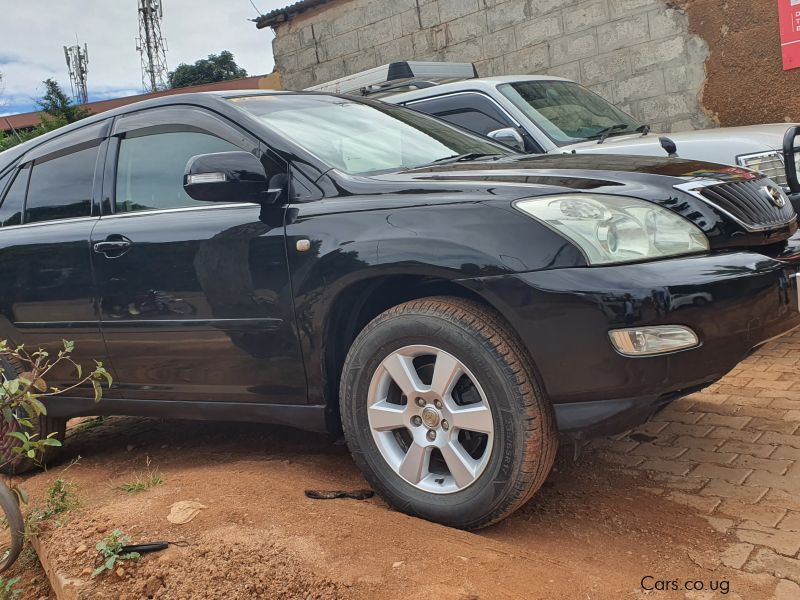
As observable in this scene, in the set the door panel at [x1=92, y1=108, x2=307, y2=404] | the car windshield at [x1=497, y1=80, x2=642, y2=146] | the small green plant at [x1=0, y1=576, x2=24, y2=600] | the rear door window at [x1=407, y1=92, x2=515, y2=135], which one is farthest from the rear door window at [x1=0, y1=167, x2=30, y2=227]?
the car windshield at [x1=497, y1=80, x2=642, y2=146]

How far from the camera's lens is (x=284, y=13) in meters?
13.1

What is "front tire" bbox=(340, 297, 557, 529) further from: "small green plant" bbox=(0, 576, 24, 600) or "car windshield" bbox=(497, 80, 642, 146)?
"car windshield" bbox=(497, 80, 642, 146)

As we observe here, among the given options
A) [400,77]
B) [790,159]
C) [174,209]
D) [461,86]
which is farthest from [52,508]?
[400,77]

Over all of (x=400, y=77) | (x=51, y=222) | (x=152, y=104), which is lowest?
(x=51, y=222)

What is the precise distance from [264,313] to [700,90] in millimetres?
7321

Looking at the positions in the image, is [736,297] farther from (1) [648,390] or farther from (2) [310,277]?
(2) [310,277]

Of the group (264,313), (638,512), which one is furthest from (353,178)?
(638,512)

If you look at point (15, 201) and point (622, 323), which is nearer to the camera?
point (622, 323)

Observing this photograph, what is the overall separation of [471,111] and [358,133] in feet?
9.73

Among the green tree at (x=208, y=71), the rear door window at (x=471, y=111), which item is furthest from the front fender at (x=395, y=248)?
the green tree at (x=208, y=71)

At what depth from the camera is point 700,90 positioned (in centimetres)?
886

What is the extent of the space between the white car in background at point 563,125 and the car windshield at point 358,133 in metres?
1.53

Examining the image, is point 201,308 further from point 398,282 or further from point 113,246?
point 398,282

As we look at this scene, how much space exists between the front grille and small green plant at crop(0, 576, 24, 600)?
117 inches
